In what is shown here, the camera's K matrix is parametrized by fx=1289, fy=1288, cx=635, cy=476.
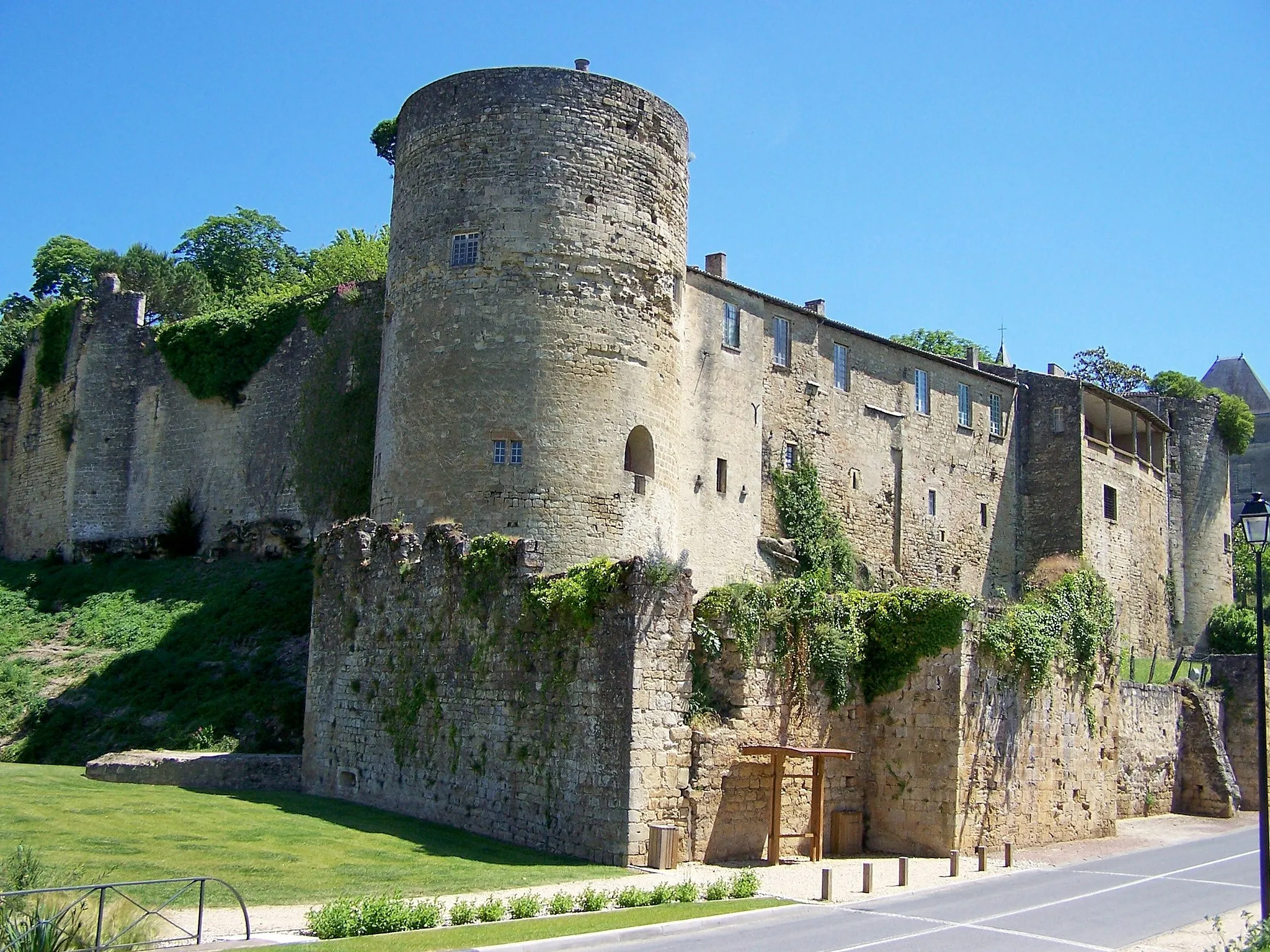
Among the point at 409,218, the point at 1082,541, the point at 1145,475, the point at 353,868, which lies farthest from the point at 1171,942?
the point at 1145,475

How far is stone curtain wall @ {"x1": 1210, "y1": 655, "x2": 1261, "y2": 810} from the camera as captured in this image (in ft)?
119

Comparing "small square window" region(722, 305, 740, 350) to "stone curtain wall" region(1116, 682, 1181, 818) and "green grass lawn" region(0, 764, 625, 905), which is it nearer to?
"stone curtain wall" region(1116, 682, 1181, 818)

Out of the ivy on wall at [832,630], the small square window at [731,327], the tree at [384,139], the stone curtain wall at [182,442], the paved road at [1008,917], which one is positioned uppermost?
the tree at [384,139]

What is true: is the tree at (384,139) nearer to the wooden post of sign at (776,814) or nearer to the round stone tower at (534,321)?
the round stone tower at (534,321)

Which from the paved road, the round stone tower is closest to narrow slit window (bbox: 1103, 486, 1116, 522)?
the round stone tower

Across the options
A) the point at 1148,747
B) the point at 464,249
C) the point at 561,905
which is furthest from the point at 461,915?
the point at 1148,747

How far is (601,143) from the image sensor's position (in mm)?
27828

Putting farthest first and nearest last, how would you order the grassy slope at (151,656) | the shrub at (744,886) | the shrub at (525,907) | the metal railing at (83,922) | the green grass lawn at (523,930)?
the grassy slope at (151,656) → the shrub at (744,886) → the shrub at (525,907) → the green grass lawn at (523,930) → the metal railing at (83,922)

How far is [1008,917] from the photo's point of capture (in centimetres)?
1706

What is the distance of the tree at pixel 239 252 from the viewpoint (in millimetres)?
62156

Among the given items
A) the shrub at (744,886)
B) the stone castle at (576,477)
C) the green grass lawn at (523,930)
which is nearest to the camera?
the green grass lawn at (523,930)

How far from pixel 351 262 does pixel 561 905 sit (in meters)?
42.9

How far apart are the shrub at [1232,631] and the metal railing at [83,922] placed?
151 feet

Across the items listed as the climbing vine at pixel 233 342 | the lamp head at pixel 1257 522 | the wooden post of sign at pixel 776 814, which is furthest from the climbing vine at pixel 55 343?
the lamp head at pixel 1257 522
